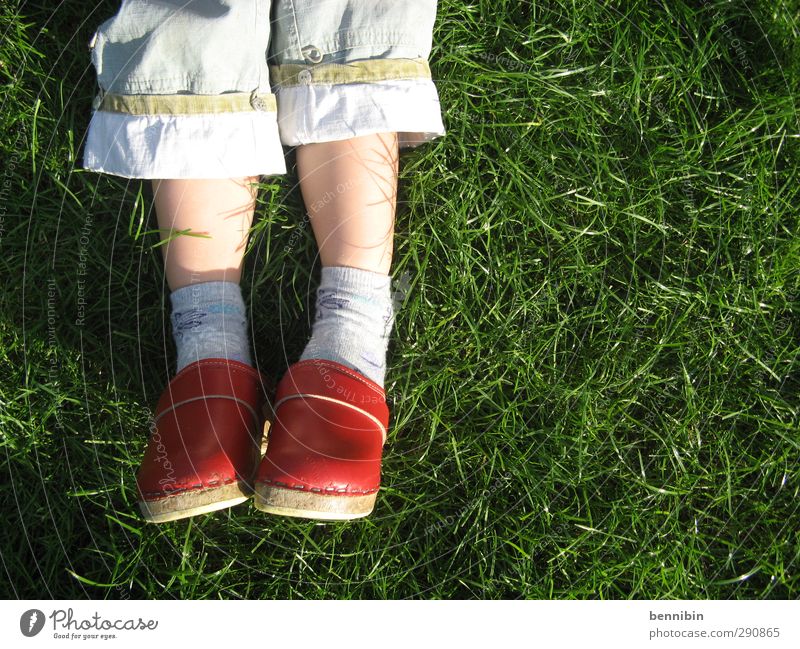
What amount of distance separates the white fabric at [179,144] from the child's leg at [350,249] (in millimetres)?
81

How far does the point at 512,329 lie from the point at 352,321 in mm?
239

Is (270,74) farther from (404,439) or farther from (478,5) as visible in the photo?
(404,439)

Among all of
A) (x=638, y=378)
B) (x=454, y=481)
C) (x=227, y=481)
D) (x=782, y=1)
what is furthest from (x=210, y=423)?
(x=782, y=1)

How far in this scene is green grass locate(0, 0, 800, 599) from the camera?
0.83 meters

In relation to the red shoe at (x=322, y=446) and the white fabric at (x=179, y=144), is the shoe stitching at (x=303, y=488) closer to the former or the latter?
the red shoe at (x=322, y=446)

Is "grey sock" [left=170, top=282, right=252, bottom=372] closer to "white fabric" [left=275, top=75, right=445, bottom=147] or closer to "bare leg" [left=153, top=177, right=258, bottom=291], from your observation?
"bare leg" [left=153, top=177, right=258, bottom=291]

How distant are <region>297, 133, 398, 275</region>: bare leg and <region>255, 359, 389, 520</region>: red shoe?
15cm

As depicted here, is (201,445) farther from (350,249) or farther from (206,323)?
(350,249)

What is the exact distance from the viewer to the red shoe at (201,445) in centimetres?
68

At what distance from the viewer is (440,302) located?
2.80ft

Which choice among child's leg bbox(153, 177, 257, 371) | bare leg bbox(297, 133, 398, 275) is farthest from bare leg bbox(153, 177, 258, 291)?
bare leg bbox(297, 133, 398, 275)

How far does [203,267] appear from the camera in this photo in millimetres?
768

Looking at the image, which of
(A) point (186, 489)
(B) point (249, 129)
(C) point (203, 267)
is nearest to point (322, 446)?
(A) point (186, 489)

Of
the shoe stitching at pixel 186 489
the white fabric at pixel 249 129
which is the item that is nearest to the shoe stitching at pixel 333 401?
→ the shoe stitching at pixel 186 489
